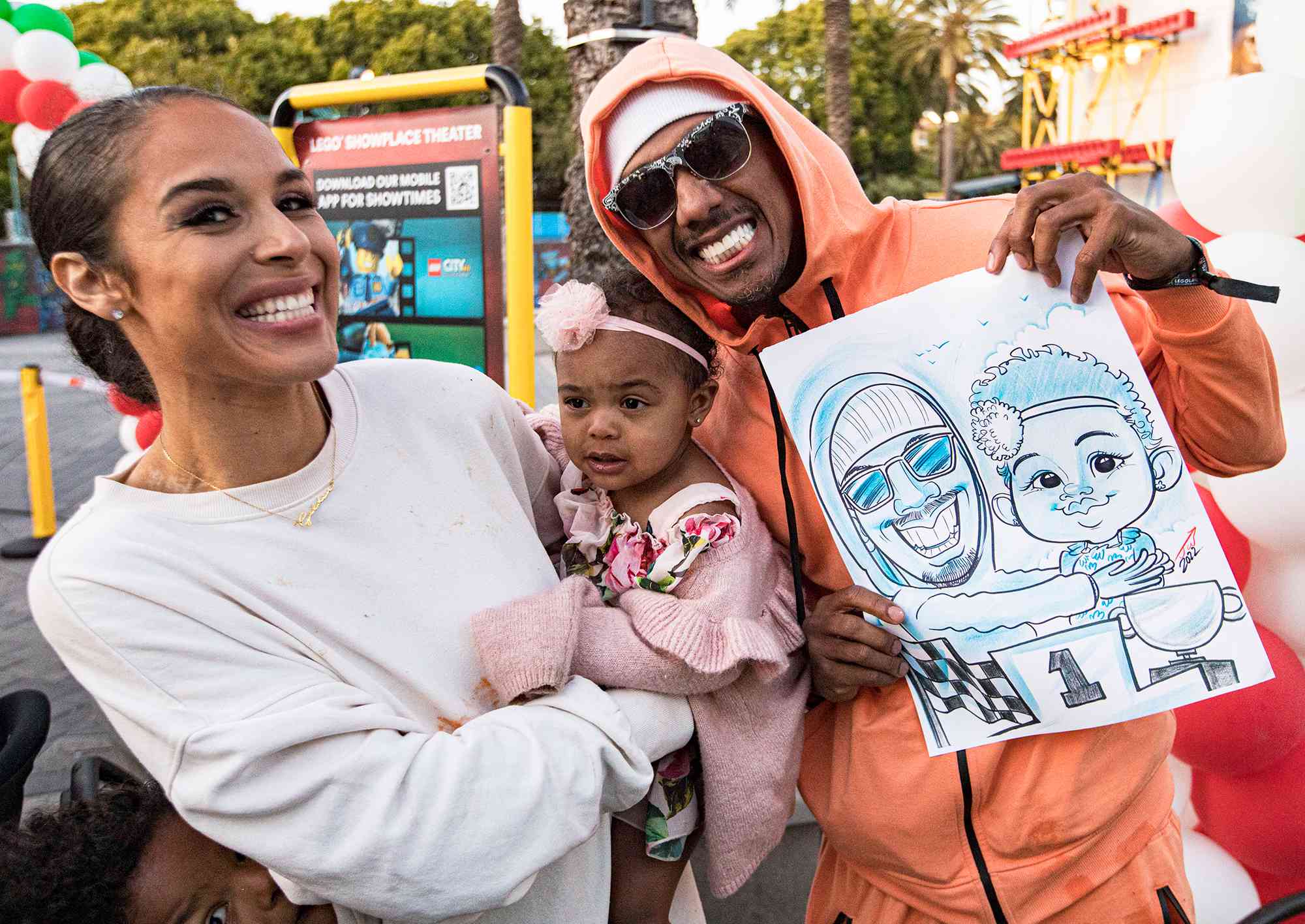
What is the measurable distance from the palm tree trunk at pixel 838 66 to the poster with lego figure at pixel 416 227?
15011 mm

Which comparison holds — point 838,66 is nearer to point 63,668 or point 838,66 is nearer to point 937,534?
point 63,668

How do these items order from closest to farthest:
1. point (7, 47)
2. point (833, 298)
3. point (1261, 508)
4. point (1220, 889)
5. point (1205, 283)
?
1. point (1205, 283)
2. point (833, 298)
3. point (1261, 508)
4. point (1220, 889)
5. point (7, 47)

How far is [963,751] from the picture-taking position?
183 cm

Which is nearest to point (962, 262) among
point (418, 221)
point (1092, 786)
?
point (1092, 786)

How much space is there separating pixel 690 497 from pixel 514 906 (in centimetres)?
82

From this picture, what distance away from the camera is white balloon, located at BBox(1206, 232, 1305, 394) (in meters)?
2.60

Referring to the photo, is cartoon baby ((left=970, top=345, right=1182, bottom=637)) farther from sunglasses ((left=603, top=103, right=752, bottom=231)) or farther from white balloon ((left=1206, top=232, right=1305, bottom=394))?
white balloon ((left=1206, top=232, right=1305, bottom=394))

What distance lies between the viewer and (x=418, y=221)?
4.45m

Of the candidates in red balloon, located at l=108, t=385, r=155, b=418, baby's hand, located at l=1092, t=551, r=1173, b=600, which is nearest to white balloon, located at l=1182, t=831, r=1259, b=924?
baby's hand, located at l=1092, t=551, r=1173, b=600

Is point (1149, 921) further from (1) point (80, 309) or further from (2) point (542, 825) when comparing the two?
(1) point (80, 309)

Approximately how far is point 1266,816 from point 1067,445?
192 cm

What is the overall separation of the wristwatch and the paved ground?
2034 millimetres

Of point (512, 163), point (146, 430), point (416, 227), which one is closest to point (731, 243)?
point (512, 163)

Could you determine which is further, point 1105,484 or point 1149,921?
point 1149,921
